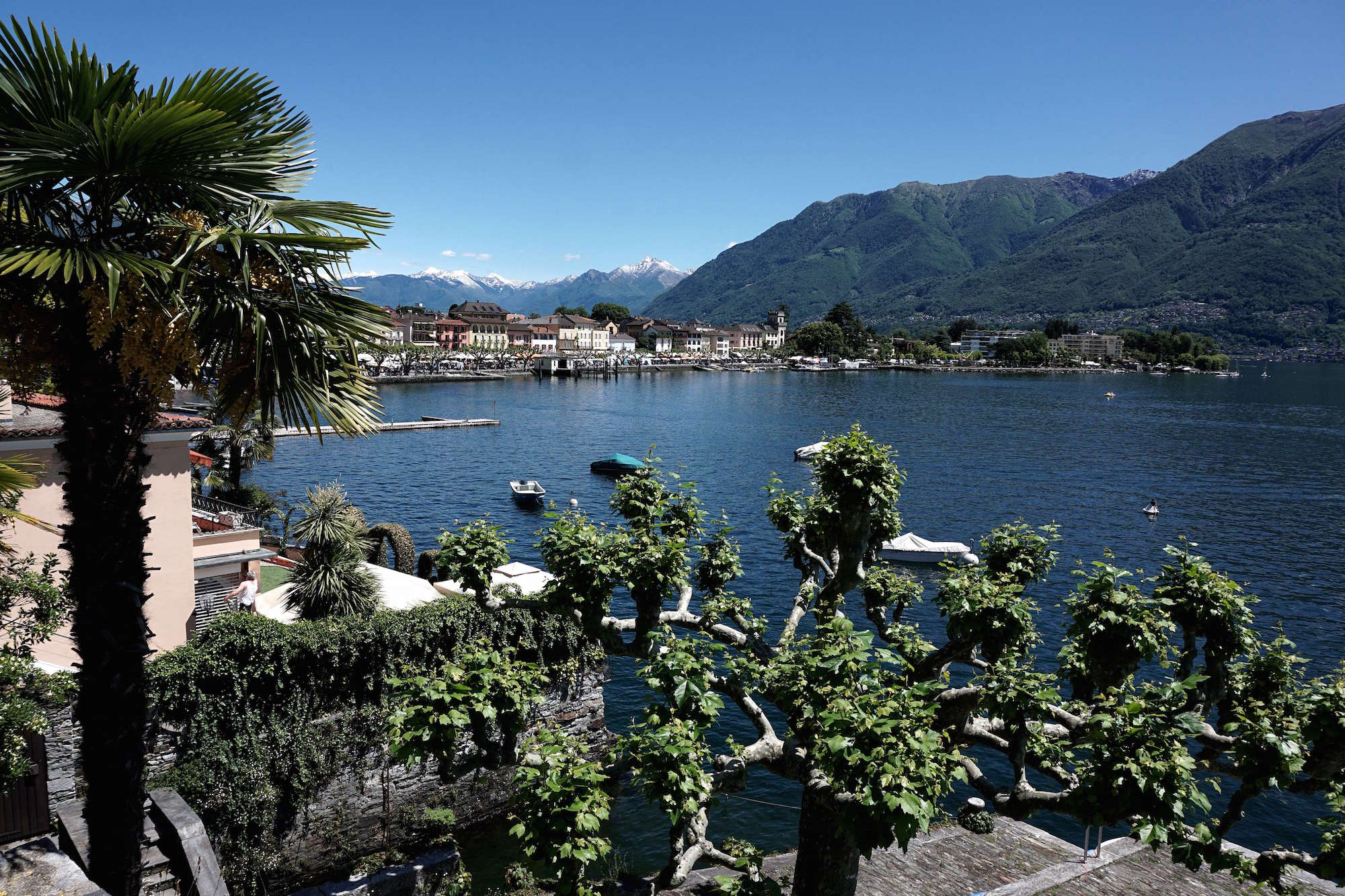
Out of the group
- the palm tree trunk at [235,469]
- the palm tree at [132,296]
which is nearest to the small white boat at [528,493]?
the palm tree trunk at [235,469]

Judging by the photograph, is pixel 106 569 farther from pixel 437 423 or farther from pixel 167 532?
pixel 437 423

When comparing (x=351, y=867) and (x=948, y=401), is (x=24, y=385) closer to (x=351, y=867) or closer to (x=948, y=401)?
(x=351, y=867)

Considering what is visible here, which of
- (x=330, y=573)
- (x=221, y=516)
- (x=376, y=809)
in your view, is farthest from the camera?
(x=221, y=516)

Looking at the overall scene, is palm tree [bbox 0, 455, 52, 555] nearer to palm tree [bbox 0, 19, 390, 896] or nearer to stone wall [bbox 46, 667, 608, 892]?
palm tree [bbox 0, 19, 390, 896]

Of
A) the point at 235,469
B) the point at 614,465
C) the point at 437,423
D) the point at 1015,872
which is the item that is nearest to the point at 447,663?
the point at 1015,872

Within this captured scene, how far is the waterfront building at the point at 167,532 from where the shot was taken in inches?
546

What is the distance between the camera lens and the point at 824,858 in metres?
9.52

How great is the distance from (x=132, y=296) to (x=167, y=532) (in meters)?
14.0

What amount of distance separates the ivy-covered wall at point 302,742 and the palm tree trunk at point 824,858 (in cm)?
576

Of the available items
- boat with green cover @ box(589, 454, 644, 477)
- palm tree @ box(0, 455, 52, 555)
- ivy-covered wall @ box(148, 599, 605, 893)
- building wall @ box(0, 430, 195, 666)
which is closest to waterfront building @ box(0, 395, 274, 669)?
building wall @ box(0, 430, 195, 666)

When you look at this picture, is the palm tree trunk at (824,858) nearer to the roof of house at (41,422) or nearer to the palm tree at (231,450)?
the roof of house at (41,422)

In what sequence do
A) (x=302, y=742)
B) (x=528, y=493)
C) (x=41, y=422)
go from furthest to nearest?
1. (x=528, y=493)
2. (x=302, y=742)
3. (x=41, y=422)

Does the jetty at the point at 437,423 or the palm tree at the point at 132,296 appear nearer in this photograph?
the palm tree at the point at 132,296

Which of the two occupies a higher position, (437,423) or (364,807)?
(437,423)
